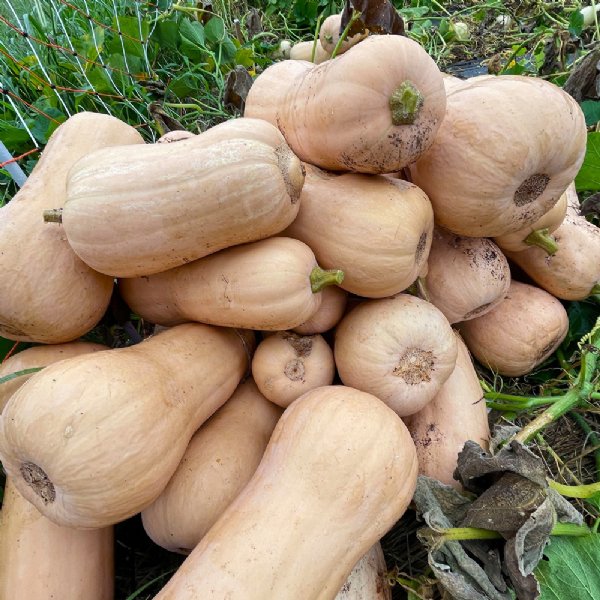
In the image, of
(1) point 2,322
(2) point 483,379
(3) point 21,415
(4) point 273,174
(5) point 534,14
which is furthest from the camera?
(5) point 534,14

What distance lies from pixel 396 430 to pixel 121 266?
734 millimetres

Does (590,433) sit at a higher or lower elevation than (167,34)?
lower

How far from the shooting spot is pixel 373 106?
4.10 ft

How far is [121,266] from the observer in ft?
4.17

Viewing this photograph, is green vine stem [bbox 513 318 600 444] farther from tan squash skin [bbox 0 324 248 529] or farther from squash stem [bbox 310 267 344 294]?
tan squash skin [bbox 0 324 248 529]

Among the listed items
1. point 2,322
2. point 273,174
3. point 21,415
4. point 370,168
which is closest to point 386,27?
point 370,168

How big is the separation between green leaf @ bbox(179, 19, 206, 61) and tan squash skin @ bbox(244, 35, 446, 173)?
183 centimetres

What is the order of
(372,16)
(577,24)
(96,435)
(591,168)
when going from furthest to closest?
(577,24), (591,168), (372,16), (96,435)

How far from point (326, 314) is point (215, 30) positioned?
215 cm

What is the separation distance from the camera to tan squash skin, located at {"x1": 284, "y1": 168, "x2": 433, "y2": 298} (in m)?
1.32

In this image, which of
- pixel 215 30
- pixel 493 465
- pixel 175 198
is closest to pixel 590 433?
pixel 493 465

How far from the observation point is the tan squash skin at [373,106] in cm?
124

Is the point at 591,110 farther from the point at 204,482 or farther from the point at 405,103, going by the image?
the point at 204,482

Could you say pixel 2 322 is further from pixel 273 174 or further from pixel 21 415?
pixel 273 174
